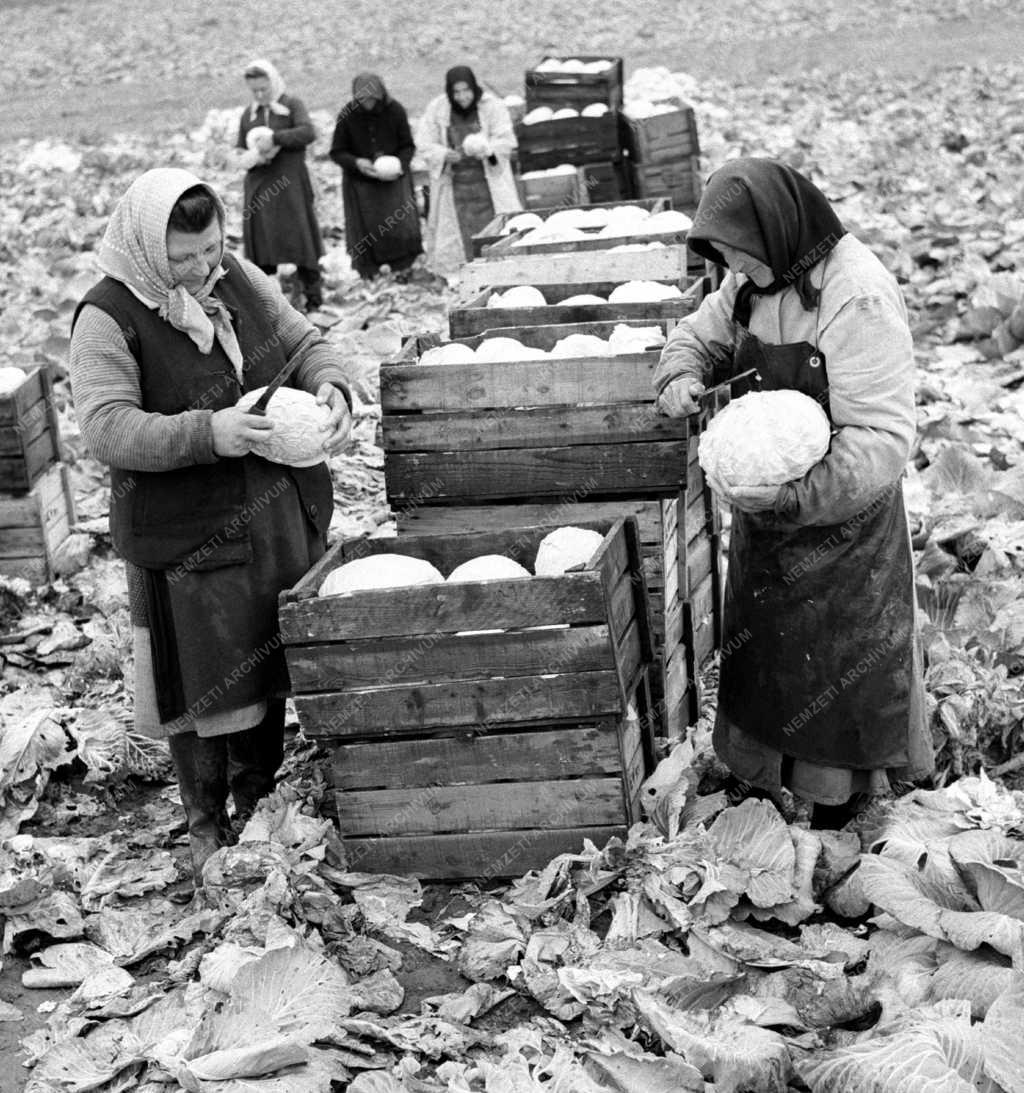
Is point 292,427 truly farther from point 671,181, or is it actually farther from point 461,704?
point 671,181

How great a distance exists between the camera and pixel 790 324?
3441mm

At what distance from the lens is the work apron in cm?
351

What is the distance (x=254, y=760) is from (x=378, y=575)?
768 millimetres

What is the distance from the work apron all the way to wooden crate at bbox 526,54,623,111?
766 cm

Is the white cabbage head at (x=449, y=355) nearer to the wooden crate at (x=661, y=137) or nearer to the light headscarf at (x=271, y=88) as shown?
the wooden crate at (x=661, y=137)

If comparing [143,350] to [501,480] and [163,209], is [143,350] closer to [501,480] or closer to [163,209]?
[163,209]

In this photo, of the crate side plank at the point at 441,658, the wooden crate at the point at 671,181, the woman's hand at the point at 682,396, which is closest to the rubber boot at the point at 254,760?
the crate side plank at the point at 441,658

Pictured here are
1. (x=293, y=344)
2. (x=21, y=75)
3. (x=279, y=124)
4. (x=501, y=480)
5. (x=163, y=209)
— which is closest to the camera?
(x=163, y=209)

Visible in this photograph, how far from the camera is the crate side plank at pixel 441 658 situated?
11.4 feet

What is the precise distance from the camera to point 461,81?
426 inches

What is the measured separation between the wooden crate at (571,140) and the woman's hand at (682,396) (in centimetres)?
707

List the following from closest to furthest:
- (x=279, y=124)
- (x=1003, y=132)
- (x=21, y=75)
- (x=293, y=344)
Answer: (x=293, y=344), (x=279, y=124), (x=1003, y=132), (x=21, y=75)

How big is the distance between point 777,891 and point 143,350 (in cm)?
199

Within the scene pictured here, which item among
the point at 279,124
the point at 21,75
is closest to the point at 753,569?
the point at 279,124
